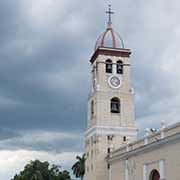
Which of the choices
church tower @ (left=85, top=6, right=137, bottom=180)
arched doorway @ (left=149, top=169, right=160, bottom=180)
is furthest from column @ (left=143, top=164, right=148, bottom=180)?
church tower @ (left=85, top=6, right=137, bottom=180)

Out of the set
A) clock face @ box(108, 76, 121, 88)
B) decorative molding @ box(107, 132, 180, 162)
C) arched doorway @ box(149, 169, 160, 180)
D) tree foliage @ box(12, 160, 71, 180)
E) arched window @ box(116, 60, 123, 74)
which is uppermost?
arched window @ box(116, 60, 123, 74)

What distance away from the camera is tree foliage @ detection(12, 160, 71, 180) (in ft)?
214

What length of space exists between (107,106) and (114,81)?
291cm

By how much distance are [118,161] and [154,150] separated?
29.2 ft

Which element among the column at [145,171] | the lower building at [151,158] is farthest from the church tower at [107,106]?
the column at [145,171]

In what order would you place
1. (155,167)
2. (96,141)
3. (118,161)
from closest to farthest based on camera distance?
1. (155,167)
2. (118,161)
3. (96,141)

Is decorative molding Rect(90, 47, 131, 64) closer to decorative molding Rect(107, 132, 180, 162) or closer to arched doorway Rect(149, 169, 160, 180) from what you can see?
decorative molding Rect(107, 132, 180, 162)

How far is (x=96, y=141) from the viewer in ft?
156

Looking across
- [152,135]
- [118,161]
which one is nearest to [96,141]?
[118,161]

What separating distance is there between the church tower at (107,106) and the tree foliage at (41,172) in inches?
662

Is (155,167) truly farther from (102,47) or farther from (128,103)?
(102,47)

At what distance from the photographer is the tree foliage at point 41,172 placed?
65162 mm

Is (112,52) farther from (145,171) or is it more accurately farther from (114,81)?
(145,171)

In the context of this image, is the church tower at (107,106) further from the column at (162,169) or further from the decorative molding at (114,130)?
the column at (162,169)
